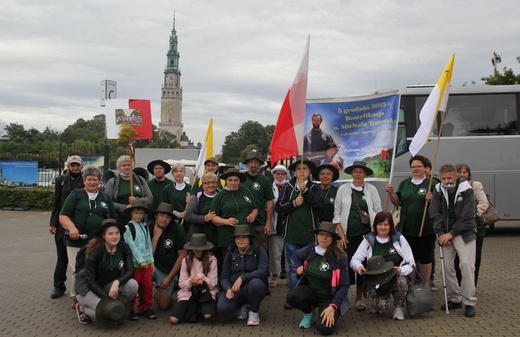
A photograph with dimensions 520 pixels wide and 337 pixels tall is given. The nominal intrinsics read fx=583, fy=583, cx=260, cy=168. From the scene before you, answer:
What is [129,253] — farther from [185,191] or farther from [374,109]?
[374,109]

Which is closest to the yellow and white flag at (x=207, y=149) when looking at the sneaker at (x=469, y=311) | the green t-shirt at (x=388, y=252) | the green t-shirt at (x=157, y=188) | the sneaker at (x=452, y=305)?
the green t-shirt at (x=157, y=188)

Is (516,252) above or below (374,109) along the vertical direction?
below

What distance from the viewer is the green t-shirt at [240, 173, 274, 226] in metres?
8.45

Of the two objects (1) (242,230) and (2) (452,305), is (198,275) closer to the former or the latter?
(1) (242,230)

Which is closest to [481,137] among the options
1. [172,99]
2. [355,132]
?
[355,132]

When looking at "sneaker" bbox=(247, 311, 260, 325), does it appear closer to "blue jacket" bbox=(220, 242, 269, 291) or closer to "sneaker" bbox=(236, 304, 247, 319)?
"sneaker" bbox=(236, 304, 247, 319)

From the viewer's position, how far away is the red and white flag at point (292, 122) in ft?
25.9

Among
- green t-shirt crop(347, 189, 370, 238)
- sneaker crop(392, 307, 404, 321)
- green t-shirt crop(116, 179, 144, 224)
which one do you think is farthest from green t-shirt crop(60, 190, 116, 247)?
sneaker crop(392, 307, 404, 321)

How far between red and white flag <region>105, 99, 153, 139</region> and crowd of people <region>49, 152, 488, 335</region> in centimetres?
83

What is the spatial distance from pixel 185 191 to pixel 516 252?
313 inches

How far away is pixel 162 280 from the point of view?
7.83 metres

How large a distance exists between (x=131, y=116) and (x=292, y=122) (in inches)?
109

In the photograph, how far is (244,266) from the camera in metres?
7.24

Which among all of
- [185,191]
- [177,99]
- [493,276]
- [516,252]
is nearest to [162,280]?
[185,191]
